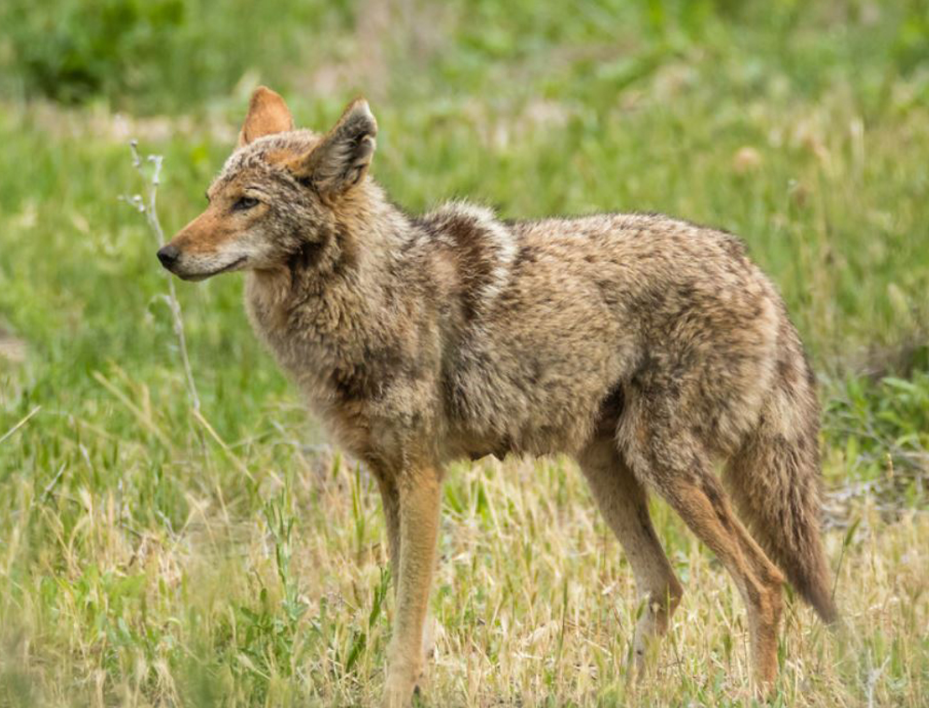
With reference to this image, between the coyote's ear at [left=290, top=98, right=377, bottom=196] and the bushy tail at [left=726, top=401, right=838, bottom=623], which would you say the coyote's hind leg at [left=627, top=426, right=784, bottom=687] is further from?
the coyote's ear at [left=290, top=98, right=377, bottom=196]

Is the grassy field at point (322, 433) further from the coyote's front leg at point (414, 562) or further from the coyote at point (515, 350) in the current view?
the coyote at point (515, 350)

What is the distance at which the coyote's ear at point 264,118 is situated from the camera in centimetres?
603

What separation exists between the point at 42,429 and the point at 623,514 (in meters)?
2.79

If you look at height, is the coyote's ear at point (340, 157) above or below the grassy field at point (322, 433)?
above

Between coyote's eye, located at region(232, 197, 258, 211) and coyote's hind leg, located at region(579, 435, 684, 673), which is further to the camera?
coyote's hind leg, located at region(579, 435, 684, 673)

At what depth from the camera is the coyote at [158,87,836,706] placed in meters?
5.44

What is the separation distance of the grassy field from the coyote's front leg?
123 mm

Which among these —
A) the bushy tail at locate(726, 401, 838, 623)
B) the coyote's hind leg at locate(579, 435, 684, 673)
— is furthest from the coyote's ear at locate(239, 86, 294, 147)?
the bushy tail at locate(726, 401, 838, 623)

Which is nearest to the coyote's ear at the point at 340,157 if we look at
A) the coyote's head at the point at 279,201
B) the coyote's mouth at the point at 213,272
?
the coyote's head at the point at 279,201

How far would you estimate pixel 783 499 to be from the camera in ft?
19.1

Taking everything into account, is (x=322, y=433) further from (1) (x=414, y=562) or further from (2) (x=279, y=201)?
(2) (x=279, y=201)

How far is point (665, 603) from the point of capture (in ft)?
19.5

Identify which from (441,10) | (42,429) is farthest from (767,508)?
(441,10)

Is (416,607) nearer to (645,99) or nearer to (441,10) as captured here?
(645,99)
